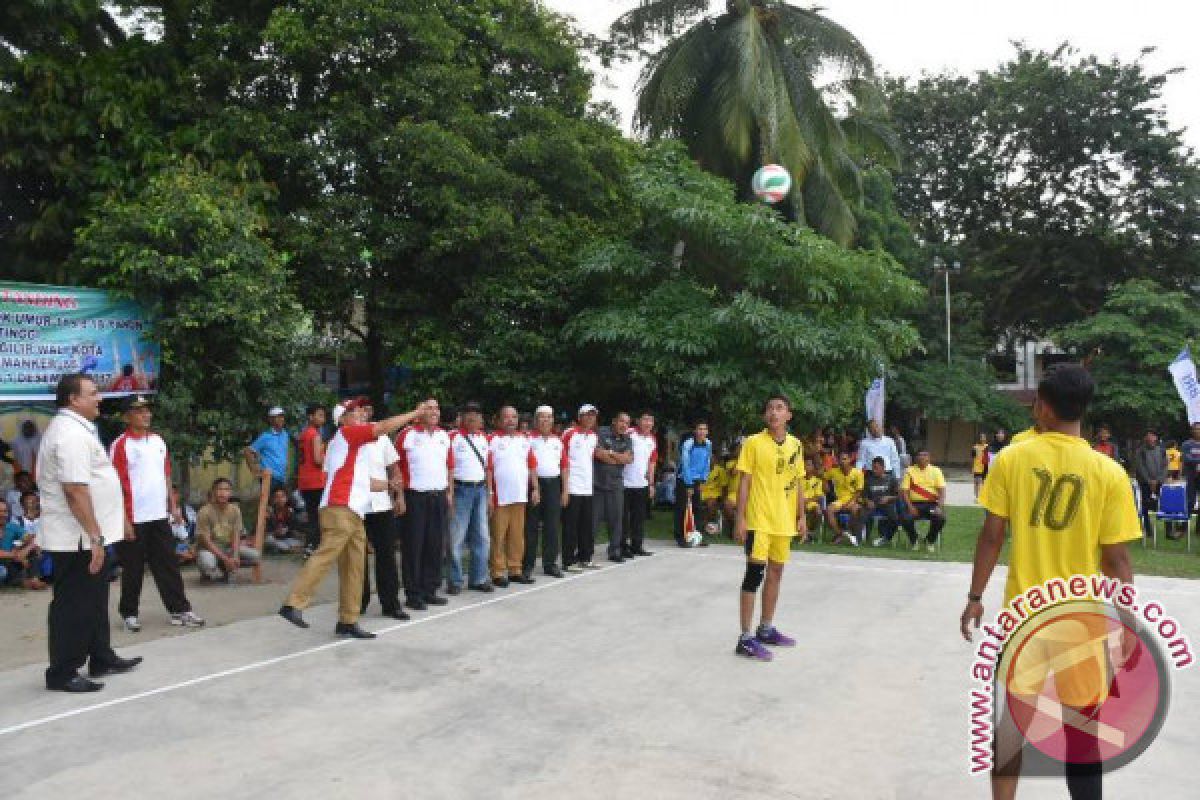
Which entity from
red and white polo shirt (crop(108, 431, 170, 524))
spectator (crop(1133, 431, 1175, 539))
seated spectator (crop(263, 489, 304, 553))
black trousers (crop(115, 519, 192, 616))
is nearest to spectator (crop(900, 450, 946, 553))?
spectator (crop(1133, 431, 1175, 539))

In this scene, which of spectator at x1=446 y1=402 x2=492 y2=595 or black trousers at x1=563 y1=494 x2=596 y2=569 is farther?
black trousers at x1=563 y1=494 x2=596 y2=569

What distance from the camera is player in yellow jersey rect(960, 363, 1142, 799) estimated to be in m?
3.42

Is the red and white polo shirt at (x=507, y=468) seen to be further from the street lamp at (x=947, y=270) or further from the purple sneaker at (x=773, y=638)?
the street lamp at (x=947, y=270)

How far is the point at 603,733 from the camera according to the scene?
5.07m

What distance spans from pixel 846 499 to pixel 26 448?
11.3 m

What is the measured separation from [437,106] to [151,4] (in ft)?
15.1

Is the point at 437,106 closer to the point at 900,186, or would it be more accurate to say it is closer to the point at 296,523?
the point at 296,523

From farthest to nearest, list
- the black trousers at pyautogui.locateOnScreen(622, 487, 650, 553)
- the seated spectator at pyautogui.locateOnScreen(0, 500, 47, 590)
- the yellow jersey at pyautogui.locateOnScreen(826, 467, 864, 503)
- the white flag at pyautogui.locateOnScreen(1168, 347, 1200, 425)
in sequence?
the white flag at pyautogui.locateOnScreen(1168, 347, 1200, 425), the yellow jersey at pyautogui.locateOnScreen(826, 467, 864, 503), the black trousers at pyautogui.locateOnScreen(622, 487, 650, 553), the seated spectator at pyautogui.locateOnScreen(0, 500, 47, 590)

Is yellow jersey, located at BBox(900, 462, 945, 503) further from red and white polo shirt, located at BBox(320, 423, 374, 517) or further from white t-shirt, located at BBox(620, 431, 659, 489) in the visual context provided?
red and white polo shirt, located at BBox(320, 423, 374, 517)

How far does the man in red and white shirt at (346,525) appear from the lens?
23.2 ft

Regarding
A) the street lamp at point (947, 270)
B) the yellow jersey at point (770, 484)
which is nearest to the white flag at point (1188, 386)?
the yellow jersey at point (770, 484)

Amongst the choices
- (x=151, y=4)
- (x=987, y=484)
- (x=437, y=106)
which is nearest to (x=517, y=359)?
(x=437, y=106)

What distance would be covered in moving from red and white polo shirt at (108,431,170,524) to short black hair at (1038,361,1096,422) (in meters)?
6.53

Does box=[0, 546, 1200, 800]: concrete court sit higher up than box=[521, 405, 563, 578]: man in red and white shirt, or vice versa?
box=[521, 405, 563, 578]: man in red and white shirt
